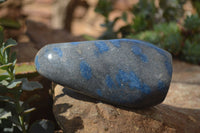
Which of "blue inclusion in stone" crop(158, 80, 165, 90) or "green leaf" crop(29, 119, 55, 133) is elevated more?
"blue inclusion in stone" crop(158, 80, 165, 90)

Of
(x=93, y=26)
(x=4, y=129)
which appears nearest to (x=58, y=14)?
(x=93, y=26)

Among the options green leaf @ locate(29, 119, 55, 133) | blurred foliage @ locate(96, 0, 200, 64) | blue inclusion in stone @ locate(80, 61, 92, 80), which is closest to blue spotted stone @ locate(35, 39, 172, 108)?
blue inclusion in stone @ locate(80, 61, 92, 80)

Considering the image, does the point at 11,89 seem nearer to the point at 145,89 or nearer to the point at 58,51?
the point at 58,51

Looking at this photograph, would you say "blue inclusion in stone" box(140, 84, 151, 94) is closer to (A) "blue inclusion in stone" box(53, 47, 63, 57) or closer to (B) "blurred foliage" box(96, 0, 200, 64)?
(A) "blue inclusion in stone" box(53, 47, 63, 57)

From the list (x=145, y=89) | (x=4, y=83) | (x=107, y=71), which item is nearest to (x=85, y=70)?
(x=107, y=71)

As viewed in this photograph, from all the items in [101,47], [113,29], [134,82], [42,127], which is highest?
[101,47]

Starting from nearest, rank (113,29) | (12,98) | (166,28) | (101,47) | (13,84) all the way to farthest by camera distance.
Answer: (13,84) < (12,98) < (101,47) < (166,28) < (113,29)

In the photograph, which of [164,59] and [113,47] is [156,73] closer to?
[164,59]
